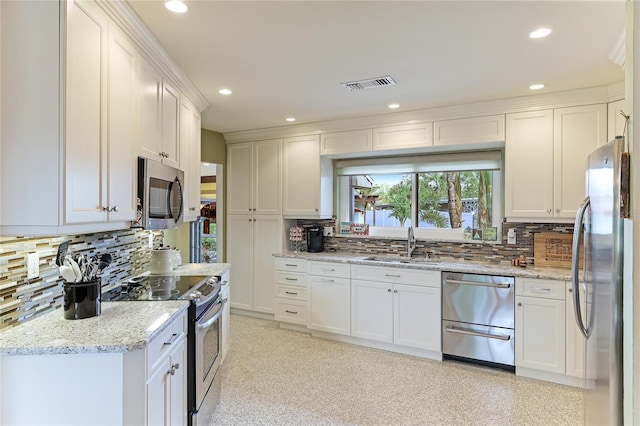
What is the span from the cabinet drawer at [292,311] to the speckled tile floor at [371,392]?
507mm

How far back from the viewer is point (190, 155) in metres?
3.21

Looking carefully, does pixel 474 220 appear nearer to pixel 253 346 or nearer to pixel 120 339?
pixel 253 346

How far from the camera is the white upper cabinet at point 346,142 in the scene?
13.3ft

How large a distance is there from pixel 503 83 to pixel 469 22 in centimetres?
116

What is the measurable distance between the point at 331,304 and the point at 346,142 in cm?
185

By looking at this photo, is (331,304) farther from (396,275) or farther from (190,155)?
(190,155)

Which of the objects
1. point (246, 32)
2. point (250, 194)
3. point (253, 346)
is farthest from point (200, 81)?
point (253, 346)

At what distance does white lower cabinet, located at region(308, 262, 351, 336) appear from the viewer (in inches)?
152

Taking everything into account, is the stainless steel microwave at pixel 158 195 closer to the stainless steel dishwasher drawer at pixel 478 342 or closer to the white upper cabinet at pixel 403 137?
the white upper cabinet at pixel 403 137

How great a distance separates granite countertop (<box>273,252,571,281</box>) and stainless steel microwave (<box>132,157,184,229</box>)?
6.01 ft

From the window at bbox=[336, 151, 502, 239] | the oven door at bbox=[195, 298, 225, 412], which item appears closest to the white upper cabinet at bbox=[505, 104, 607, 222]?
the window at bbox=[336, 151, 502, 239]

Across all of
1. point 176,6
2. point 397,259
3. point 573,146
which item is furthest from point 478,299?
point 176,6

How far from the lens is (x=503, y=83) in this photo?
118 inches

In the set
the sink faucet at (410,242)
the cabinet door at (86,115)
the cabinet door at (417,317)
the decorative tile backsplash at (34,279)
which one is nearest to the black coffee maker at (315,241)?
the sink faucet at (410,242)
